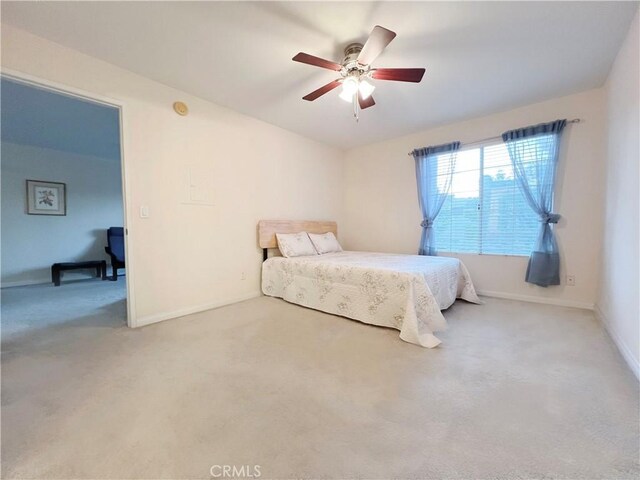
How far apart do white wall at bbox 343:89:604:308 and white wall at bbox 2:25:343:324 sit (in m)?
1.59

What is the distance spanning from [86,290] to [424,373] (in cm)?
497

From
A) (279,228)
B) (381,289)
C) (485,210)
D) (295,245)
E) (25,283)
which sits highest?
(485,210)

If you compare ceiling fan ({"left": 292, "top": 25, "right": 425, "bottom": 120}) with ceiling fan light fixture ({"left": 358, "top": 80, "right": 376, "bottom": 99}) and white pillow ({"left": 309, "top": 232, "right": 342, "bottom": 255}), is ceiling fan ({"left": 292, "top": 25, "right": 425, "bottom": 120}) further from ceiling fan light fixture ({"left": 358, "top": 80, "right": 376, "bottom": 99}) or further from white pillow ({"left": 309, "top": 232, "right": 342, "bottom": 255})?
white pillow ({"left": 309, "top": 232, "right": 342, "bottom": 255})

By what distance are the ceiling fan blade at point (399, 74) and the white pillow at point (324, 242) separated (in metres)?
2.39

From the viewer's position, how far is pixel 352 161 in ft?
16.3

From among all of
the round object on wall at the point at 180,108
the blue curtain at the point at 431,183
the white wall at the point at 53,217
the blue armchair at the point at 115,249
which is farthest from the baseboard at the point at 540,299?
the white wall at the point at 53,217

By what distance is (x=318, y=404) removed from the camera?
141 cm

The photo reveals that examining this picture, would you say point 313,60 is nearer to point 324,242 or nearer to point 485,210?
point 324,242

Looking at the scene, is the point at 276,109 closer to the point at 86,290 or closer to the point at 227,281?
the point at 227,281

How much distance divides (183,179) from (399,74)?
2351 millimetres

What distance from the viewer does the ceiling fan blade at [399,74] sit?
1913 mm

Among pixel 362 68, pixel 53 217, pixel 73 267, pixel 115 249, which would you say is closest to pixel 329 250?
pixel 362 68

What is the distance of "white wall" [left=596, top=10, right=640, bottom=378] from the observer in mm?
1779

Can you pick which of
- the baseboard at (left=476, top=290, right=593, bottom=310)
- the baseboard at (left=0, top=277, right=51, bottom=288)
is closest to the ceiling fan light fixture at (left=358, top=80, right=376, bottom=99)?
the baseboard at (left=476, top=290, right=593, bottom=310)
